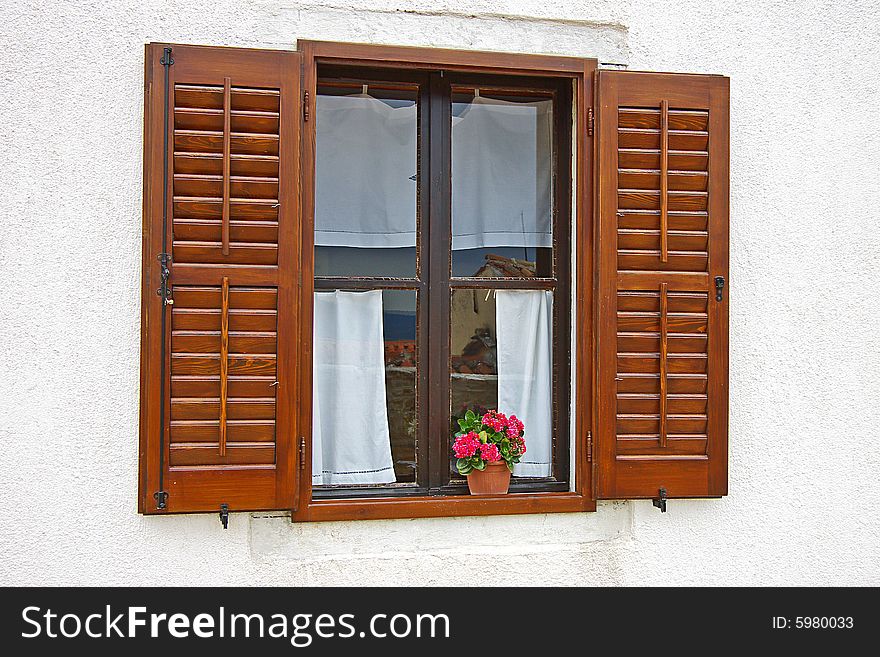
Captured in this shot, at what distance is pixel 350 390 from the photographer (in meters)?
3.51

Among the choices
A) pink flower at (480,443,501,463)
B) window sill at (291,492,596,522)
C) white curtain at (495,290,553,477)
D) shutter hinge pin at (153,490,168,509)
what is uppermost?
white curtain at (495,290,553,477)

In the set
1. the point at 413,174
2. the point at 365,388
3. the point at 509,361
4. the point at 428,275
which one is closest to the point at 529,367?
the point at 509,361

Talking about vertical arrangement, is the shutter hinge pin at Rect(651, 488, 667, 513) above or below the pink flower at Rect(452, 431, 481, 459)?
below

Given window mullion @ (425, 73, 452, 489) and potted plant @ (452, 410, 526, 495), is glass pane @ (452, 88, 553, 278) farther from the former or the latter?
potted plant @ (452, 410, 526, 495)

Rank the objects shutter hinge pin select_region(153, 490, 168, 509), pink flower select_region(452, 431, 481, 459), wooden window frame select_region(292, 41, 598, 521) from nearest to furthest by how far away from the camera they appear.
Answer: shutter hinge pin select_region(153, 490, 168, 509)
wooden window frame select_region(292, 41, 598, 521)
pink flower select_region(452, 431, 481, 459)

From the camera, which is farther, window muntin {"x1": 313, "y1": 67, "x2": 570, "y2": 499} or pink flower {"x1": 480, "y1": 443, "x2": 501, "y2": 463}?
window muntin {"x1": 313, "y1": 67, "x2": 570, "y2": 499}

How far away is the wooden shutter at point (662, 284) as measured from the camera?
11.2 feet

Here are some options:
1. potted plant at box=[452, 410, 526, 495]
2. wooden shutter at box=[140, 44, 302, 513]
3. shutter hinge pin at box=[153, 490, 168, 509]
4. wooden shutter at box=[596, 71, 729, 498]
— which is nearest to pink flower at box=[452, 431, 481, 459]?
potted plant at box=[452, 410, 526, 495]

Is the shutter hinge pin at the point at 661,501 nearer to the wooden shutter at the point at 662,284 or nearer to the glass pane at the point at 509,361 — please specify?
the wooden shutter at the point at 662,284

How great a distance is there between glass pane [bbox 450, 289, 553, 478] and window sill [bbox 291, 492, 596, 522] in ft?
0.73

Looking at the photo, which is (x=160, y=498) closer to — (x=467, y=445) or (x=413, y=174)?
(x=467, y=445)

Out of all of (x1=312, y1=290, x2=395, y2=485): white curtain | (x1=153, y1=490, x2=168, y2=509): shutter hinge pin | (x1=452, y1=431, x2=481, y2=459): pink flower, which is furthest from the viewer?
(x1=312, y1=290, x2=395, y2=485): white curtain

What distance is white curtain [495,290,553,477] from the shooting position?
3.61 m
